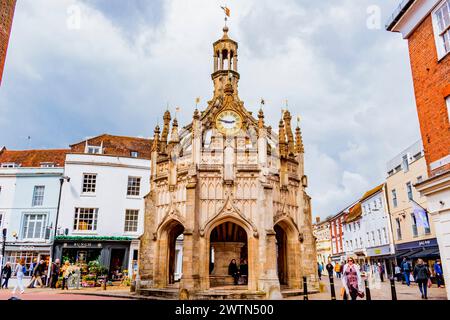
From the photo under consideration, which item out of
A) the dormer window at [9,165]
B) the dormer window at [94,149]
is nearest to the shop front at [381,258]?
the dormer window at [94,149]

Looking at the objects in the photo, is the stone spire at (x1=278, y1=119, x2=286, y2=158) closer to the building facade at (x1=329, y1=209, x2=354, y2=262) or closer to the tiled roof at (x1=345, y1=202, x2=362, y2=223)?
the tiled roof at (x1=345, y1=202, x2=362, y2=223)

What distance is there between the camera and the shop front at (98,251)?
26.9m

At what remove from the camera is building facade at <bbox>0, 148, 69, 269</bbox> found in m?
27.2

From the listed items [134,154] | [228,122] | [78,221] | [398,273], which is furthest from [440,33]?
[134,154]

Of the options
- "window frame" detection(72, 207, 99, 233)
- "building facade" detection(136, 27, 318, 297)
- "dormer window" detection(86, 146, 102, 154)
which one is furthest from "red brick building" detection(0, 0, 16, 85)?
"dormer window" detection(86, 146, 102, 154)

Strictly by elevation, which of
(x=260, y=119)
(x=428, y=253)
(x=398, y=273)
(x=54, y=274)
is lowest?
(x=398, y=273)

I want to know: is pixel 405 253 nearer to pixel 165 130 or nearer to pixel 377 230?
pixel 377 230

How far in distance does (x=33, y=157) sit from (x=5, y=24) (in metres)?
24.3

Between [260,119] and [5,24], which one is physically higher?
[5,24]

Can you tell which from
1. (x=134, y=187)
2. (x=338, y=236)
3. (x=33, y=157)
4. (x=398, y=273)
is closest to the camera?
(x=398, y=273)

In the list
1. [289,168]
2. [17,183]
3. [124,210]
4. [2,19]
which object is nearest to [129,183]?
[124,210]

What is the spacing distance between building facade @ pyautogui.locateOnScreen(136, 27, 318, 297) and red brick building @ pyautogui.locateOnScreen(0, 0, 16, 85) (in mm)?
9036

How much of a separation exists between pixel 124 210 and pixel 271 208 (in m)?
16.4

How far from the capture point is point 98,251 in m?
27.8
